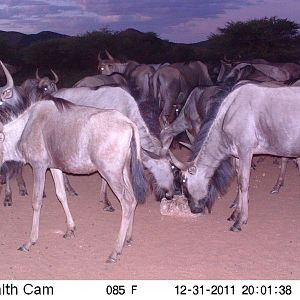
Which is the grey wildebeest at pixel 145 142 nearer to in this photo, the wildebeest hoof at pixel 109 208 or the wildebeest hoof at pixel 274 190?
the wildebeest hoof at pixel 109 208

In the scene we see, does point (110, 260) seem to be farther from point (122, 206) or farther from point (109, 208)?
point (109, 208)

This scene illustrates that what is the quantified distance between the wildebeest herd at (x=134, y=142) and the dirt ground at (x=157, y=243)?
0.72ft

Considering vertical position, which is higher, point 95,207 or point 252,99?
point 252,99

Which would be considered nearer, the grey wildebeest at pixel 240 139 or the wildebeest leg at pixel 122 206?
the wildebeest leg at pixel 122 206

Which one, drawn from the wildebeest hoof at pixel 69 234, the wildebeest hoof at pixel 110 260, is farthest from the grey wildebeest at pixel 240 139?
the wildebeest hoof at pixel 110 260

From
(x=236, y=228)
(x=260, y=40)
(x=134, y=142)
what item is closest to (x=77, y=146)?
(x=134, y=142)

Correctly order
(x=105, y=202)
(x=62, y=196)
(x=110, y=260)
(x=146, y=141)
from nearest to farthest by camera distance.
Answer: (x=110, y=260) → (x=62, y=196) → (x=146, y=141) → (x=105, y=202)

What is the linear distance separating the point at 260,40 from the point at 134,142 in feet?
84.9

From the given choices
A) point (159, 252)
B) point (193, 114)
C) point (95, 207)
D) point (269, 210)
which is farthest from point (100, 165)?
point (193, 114)

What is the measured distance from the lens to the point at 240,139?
7.20m

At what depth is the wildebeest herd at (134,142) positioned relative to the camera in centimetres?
605

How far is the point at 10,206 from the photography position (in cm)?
826

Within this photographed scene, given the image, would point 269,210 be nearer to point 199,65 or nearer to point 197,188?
point 197,188

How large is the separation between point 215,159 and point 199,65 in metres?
9.77
